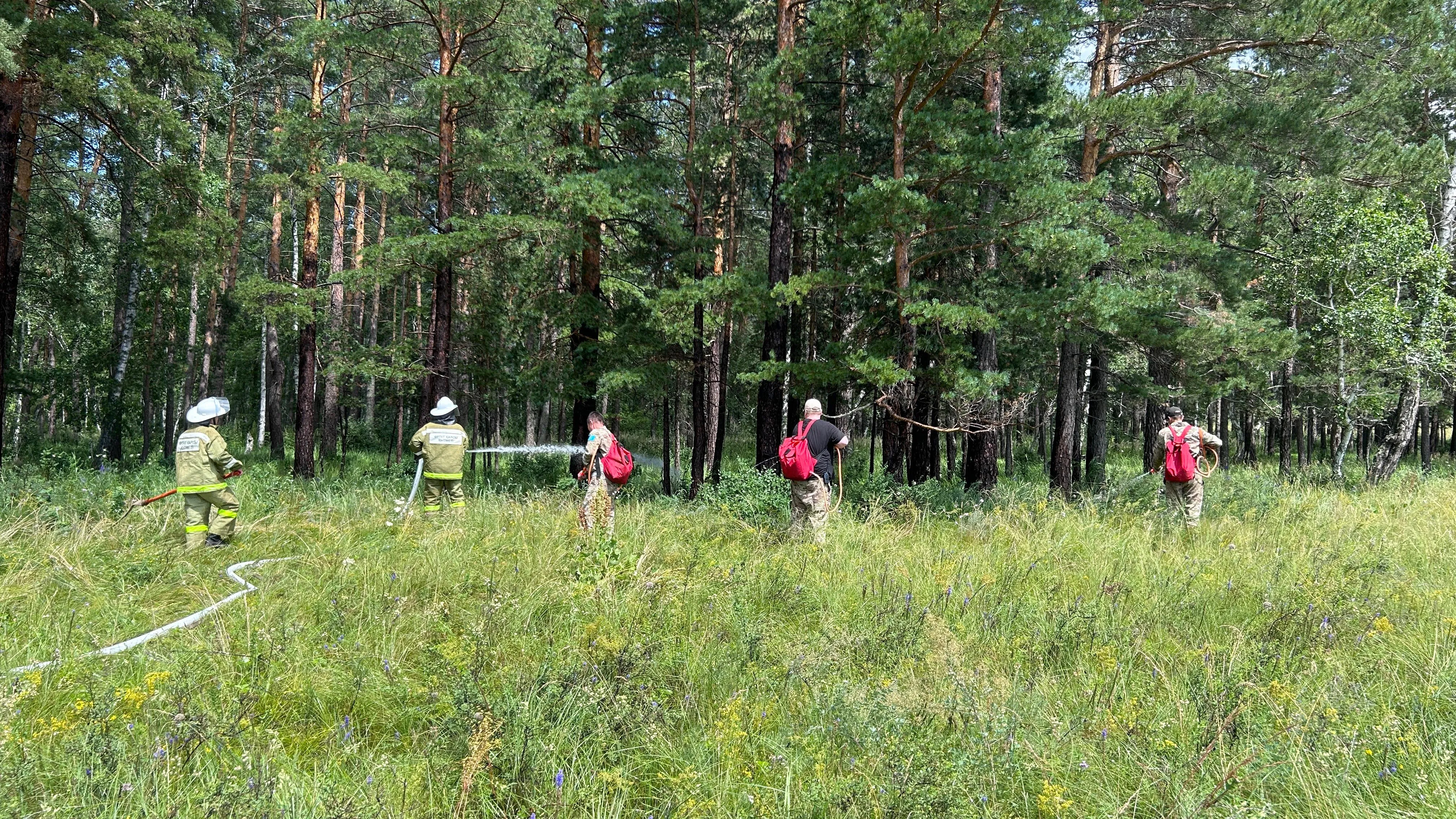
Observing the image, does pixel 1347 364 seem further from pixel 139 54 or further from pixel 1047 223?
pixel 139 54

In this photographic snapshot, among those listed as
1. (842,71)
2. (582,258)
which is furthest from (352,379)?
(842,71)

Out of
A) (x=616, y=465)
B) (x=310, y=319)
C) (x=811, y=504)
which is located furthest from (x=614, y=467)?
(x=310, y=319)

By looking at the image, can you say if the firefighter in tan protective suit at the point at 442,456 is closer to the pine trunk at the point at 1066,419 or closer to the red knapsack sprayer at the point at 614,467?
the red knapsack sprayer at the point at 614,467

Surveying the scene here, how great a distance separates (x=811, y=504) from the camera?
7.12 meters

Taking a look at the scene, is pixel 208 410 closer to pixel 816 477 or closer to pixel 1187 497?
pixel 816 477

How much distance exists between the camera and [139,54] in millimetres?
8914

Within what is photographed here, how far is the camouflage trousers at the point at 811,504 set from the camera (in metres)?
7.06

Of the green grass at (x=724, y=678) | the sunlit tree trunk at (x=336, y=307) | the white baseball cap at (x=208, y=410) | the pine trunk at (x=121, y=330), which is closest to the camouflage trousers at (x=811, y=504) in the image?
the green grass at (x=724, y=678)

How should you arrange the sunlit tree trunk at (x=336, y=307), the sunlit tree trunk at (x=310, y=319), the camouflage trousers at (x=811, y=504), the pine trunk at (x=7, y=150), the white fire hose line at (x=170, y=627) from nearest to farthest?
the white fire hose line at (x=170, y=627)
the camouflage trousers at (x=811, y=504)
the pine trunk at (x=7, y=150)
the sunlit tree trunk at (x=310, y=319)
the sunlit tree trunk at (x=336, y=307)

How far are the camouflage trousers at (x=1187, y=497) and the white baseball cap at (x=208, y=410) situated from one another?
33.1 ft

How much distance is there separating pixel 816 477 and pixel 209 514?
5.93 meters

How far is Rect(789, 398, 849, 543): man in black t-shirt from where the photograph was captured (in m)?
7.08

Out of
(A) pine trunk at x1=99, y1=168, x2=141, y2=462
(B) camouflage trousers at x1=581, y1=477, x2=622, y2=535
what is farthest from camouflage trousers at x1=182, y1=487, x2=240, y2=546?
(A) pine trunk at x1=99, y1=168, x2=141, y2=462

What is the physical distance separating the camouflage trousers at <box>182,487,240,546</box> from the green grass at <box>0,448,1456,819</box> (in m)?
0.19
